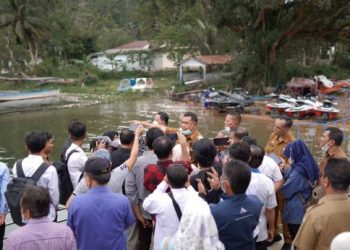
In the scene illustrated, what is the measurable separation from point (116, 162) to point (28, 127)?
51.7 ft

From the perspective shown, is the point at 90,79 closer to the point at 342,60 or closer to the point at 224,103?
the point at 224,103

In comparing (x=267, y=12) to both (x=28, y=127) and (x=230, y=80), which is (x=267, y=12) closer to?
(x=230, y=80)

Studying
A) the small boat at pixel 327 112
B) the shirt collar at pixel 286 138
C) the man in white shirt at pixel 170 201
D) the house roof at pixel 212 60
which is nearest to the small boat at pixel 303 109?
the small boat at pixel 327 112

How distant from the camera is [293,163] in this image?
4.42 meters

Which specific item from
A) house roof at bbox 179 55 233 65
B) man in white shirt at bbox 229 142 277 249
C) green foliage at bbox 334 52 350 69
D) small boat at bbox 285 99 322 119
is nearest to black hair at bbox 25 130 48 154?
man in white shirt at bbox 229 142 277 249

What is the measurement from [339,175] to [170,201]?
1.21 meters

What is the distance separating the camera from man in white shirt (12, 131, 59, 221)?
3725mm

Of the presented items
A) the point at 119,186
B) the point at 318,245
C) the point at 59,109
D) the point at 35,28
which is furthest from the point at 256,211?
the point at 35,28

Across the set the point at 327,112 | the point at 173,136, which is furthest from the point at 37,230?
the point at 327,112

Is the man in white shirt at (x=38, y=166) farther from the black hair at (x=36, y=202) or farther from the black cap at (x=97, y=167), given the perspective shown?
the black hair at (x=36, y=202)

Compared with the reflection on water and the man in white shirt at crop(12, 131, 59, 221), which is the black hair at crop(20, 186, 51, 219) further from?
the reflection on water

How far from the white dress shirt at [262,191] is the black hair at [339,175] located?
949mm

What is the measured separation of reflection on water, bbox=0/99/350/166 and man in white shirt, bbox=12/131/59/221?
9236mm

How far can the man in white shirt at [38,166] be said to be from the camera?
372 cm
